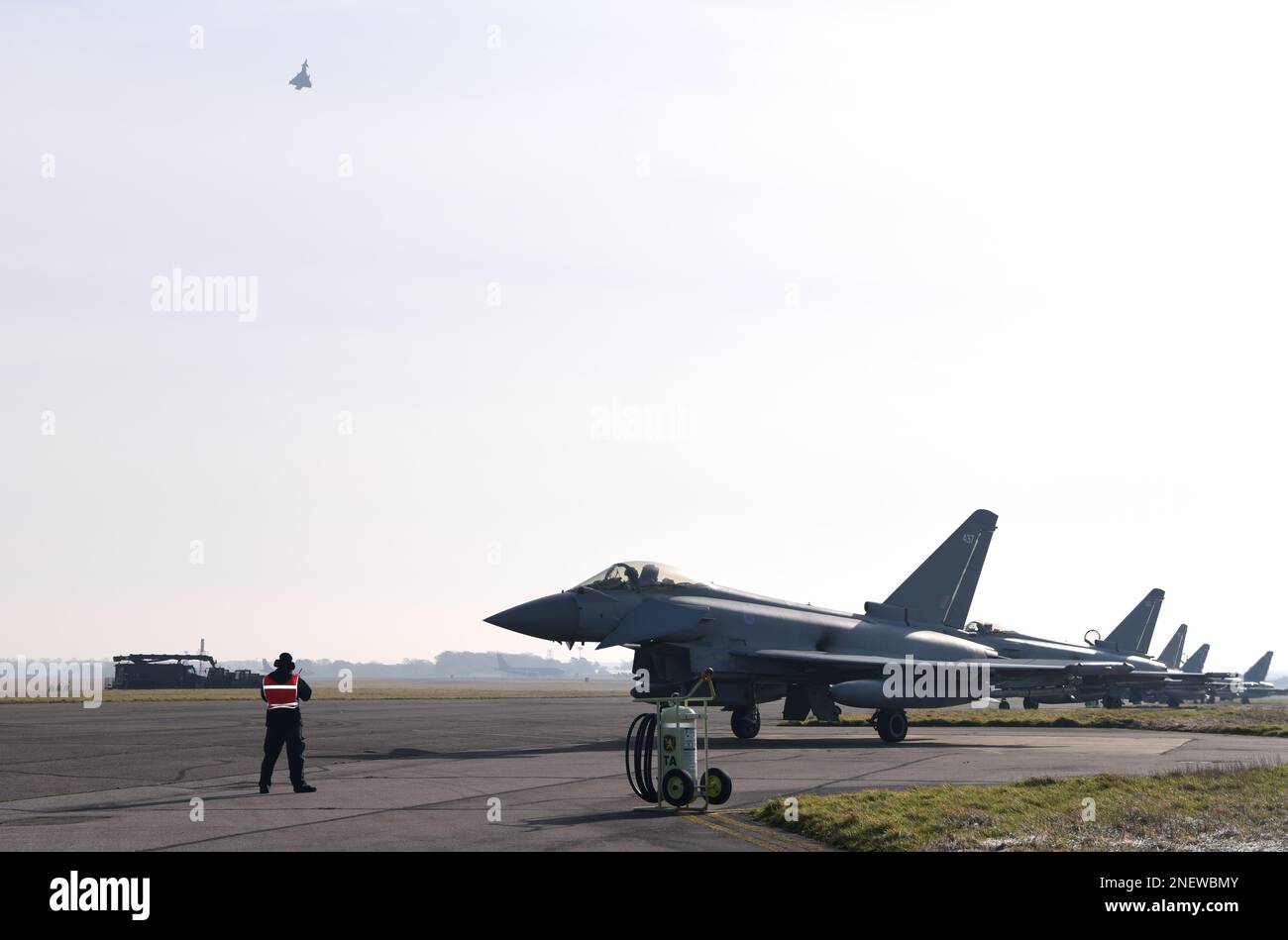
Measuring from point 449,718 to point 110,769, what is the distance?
21194mm

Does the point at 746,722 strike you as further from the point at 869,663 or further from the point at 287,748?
the point at 287,748

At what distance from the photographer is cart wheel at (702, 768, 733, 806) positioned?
53.6ft

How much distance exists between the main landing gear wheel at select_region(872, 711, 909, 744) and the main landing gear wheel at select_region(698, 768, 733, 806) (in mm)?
16059

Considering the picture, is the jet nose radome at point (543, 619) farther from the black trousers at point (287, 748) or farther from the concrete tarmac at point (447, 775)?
the black trousers at point (287, 748)

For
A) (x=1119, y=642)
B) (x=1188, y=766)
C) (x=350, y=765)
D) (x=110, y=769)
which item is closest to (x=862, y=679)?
(x=1188, y=766)

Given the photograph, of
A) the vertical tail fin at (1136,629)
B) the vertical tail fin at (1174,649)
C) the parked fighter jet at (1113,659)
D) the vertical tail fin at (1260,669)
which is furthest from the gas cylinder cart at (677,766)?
the vertical tail fin at (1260,669)

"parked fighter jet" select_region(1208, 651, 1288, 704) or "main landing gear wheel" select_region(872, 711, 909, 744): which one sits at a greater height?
"main landing gear wheel" select_region(872, 711, 909, 744)

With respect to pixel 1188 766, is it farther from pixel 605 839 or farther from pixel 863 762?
pixel 605 839

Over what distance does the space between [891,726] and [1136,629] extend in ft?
140

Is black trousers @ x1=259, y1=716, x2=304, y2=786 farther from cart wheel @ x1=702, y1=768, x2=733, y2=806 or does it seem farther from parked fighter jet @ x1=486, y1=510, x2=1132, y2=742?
parked fighter jet @ x1=486, y1=510, x2=1132, y2=742

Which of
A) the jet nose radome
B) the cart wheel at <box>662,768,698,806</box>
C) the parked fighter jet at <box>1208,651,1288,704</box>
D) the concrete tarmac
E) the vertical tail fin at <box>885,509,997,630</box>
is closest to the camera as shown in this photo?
the concrete tarmac

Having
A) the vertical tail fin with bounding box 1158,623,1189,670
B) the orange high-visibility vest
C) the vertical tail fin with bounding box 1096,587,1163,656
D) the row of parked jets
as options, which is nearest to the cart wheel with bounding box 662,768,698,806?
the orange high-visibility vest
